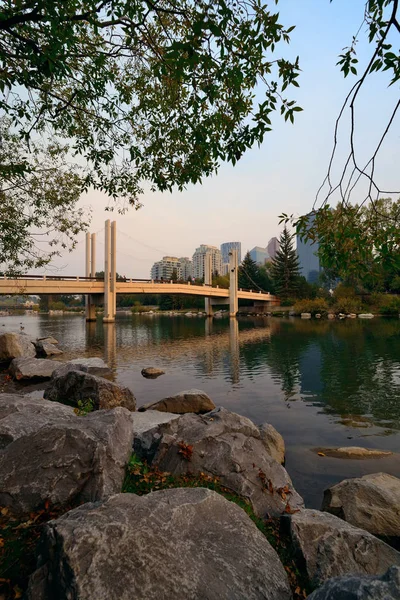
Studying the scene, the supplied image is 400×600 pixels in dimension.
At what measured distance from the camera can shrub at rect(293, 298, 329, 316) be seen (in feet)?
204

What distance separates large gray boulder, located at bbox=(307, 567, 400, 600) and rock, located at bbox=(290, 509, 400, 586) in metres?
1.45

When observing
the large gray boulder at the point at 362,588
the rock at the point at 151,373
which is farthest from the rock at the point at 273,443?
the rock at the point at 151,373

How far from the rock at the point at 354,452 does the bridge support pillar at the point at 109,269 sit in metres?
39.6

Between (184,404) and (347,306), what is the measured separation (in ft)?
186

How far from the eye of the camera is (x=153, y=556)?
8.41 ft

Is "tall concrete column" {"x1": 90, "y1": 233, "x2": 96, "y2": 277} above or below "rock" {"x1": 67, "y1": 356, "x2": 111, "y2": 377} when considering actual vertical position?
above

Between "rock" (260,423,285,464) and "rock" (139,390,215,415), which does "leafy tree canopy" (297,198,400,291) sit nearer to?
"rock" (260,423,285,464)

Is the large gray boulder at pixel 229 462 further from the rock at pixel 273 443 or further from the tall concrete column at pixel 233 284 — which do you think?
the tall concrete column at pixel 233 284

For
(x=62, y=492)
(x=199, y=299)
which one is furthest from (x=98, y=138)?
(x=199, y=299)

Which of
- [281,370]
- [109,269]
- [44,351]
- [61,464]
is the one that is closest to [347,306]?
[109,269]

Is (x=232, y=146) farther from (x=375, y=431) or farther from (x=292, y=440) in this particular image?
(x=375, y=431)

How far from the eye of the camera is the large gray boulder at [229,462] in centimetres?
475

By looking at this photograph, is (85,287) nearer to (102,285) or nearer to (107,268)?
(102,285)

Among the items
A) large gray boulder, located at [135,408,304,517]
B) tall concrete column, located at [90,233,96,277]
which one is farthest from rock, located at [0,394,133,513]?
tall concrete column, located at [90,233,96,277]
